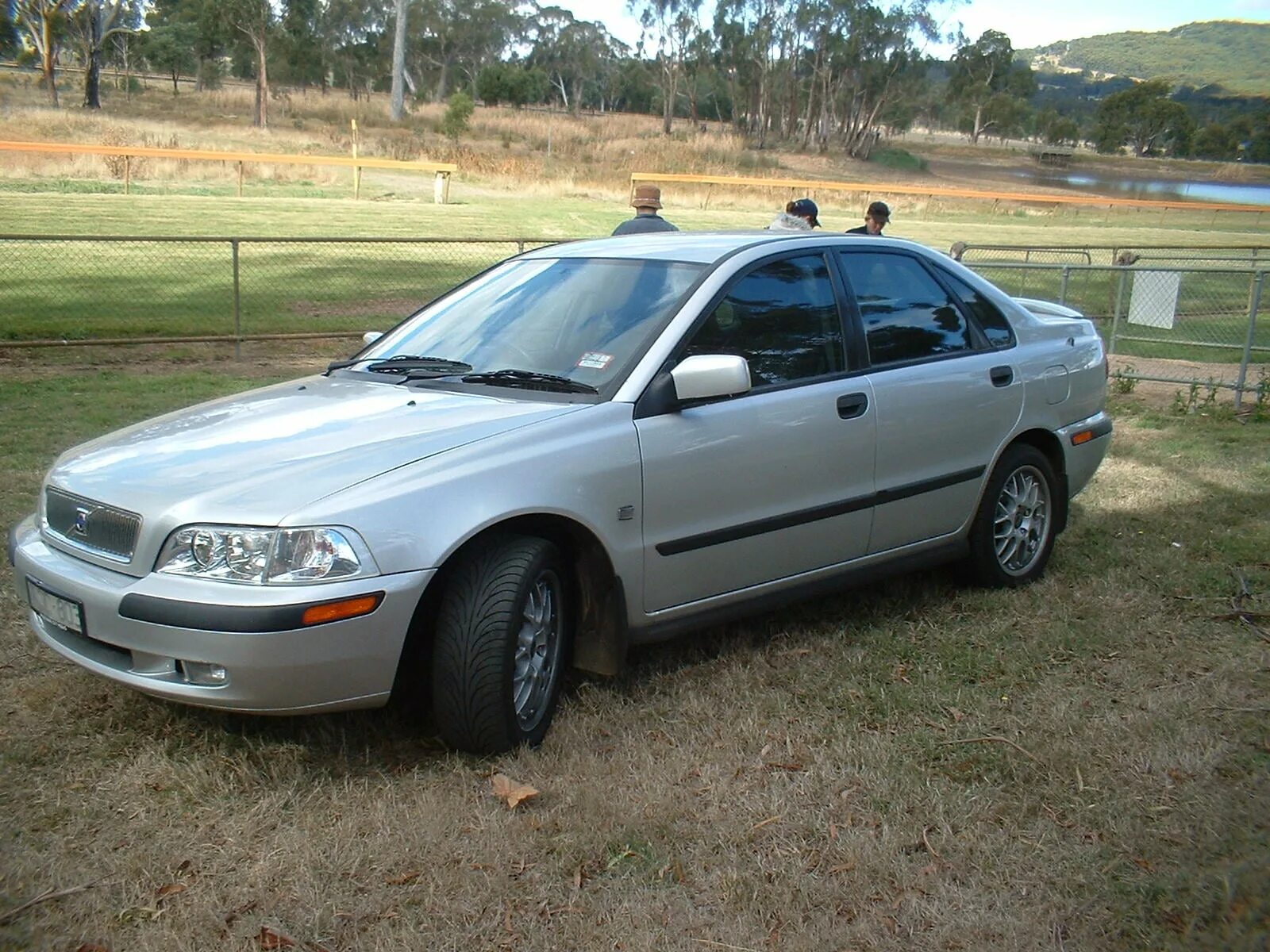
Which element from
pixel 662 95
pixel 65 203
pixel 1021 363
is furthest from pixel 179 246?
pixel 662 95

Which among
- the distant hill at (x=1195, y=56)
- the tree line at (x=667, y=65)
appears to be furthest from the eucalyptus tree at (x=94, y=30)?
the distant hill at (x=1195, y=56)

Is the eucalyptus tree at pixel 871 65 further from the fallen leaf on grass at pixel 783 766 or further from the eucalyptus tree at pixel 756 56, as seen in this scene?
the fallen leaf on grass at pixel 783 766

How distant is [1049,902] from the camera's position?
10.7 feet

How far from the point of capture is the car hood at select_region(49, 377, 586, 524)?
12.1 ft

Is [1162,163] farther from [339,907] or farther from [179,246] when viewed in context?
[339,907]

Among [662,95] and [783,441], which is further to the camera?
[662,95]

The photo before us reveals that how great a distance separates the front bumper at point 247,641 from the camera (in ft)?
11.6

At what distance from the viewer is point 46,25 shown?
5744 cm

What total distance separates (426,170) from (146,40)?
33.9 meters

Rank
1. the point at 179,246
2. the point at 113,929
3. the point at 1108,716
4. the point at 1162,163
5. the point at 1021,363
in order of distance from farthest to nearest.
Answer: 1. the point at 1162,163
2. the point at 179,246
3. the point at 1021,363
4. the point at 1108,716
5. the point at 113,929

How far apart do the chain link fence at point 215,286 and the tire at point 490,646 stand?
29.3 feet

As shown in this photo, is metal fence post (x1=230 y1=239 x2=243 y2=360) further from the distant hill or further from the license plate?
the distant hill

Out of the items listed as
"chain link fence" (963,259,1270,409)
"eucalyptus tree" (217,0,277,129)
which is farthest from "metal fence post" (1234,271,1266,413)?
"eucalyptus tree" (217,0,277,129)

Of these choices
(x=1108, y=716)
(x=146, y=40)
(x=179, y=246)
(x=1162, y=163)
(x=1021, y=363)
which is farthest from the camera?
(x=146, y=40)
